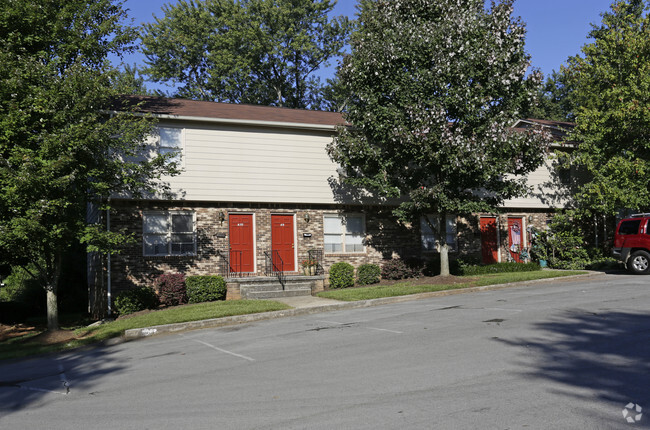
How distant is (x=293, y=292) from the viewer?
58.7 feet

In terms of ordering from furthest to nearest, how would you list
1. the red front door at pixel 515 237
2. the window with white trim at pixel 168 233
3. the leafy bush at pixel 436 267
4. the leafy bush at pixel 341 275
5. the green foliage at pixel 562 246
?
the red front door at pixel 515 237, the green foliage at pixel 562 246, the leafy bush at pixel 436 267, the leafy bush at pixel 341 275, the window with white trim at pixel 168 233

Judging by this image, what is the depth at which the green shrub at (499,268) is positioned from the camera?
2130 centimetres

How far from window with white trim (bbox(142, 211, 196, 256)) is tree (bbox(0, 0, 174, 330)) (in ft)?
6.99

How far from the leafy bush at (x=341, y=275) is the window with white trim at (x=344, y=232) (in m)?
1.01

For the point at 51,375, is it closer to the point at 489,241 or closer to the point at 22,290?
the point at 22,290

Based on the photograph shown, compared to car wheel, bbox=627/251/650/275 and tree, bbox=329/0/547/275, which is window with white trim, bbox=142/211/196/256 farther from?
car wheel, bbox=627/251/650/275

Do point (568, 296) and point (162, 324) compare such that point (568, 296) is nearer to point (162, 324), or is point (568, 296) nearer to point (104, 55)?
point (162, 324)

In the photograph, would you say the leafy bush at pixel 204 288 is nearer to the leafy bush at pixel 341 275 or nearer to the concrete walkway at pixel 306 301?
the concrete walkway at pixel 306 301

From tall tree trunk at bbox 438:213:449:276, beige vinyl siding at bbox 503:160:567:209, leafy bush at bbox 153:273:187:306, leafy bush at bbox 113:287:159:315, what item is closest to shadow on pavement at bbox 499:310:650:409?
tall tree trunk at bbox 438:213:449:276

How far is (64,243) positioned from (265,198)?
7.39 m

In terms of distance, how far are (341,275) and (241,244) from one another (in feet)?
12.6

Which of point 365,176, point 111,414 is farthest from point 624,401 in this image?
point 365,176

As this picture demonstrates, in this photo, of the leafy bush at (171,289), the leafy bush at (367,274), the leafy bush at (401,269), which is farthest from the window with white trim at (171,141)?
the leafy bush at (401,269)

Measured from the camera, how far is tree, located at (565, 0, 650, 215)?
20828mm
